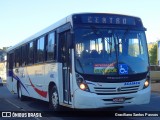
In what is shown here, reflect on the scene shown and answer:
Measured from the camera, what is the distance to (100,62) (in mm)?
10477

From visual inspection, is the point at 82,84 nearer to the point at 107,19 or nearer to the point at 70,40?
the point at 70,40

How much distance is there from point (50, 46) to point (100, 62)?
3.15 metres

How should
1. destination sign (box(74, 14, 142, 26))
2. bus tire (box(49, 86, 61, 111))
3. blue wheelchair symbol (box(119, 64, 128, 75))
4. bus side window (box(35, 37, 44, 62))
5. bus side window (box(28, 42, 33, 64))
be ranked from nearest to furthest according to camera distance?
blue wheelchair symbol (box(119, 64, 128, 75)) < destination sign (box(74, 14, 142, 26)) < bus tire (box(49, 86, 61, 111)) < bus side window (box(35, 37, 44, 62)) < bus side window (box(28, 42, 33, 64))

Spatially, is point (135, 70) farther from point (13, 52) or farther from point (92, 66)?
point (13, 52)

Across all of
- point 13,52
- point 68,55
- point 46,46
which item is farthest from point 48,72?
point 13,52

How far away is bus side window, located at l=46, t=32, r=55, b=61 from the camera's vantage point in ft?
41.8

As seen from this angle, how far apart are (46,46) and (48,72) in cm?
111

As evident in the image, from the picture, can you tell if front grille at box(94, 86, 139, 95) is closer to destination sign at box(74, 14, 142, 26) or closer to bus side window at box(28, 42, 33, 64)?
destination sign at box(74, 14, 142, 26)

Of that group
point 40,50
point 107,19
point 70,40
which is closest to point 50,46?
point 40,50

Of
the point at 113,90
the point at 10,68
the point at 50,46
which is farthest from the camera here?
the point at 10,68

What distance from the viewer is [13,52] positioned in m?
21.3

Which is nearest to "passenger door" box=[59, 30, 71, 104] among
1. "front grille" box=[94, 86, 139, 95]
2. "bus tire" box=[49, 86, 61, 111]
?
"bus tire" box=[49, 86, 61, 111]

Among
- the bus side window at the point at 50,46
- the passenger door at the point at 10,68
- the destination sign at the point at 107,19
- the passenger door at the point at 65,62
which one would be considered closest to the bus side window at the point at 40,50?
the bus side window at the point at 50,46

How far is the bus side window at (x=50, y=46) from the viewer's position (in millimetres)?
12752
